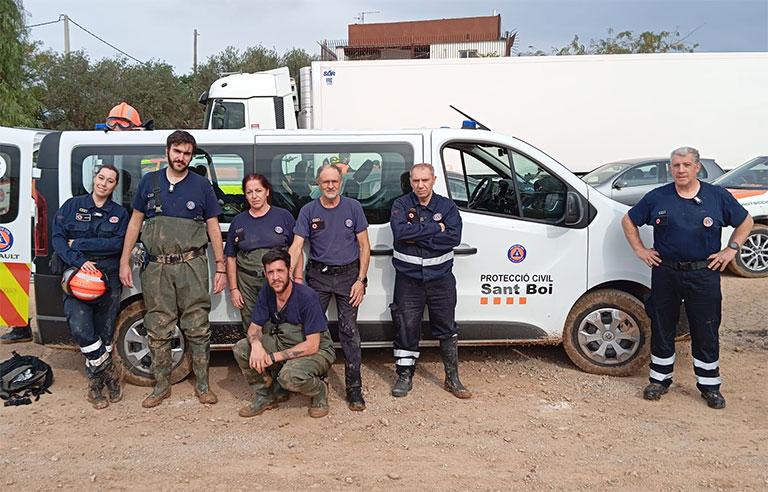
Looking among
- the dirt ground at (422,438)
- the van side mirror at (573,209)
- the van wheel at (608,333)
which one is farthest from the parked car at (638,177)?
the van side mirror at (573,209)

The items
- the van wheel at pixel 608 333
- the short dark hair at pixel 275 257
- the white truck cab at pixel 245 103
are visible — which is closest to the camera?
the short dark hair at pixel 275 257

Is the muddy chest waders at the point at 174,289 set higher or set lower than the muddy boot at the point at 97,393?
higher

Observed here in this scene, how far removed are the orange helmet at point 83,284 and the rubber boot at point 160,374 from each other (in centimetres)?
56

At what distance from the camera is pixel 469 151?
493 centimetres

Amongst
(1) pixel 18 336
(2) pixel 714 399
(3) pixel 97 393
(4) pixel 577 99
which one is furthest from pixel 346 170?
(4) pixel 577 99

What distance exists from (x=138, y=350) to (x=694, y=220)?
13.6ft

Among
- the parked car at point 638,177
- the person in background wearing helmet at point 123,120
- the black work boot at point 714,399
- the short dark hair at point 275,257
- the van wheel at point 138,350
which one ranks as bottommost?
the black work boot at point 714,399

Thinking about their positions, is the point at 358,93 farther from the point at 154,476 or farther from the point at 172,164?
the point at 154,476

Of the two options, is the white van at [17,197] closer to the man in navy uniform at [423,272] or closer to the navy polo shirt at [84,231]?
the navy polo shirt at [84,231]

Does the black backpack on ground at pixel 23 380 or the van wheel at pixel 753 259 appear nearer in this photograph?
the black backpack on ground at pixel 23 380

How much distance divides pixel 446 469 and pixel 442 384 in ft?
4.31

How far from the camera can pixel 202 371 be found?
15.0 feet

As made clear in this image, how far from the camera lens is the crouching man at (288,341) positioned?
4.12m

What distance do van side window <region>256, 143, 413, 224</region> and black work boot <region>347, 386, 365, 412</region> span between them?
123 cm
